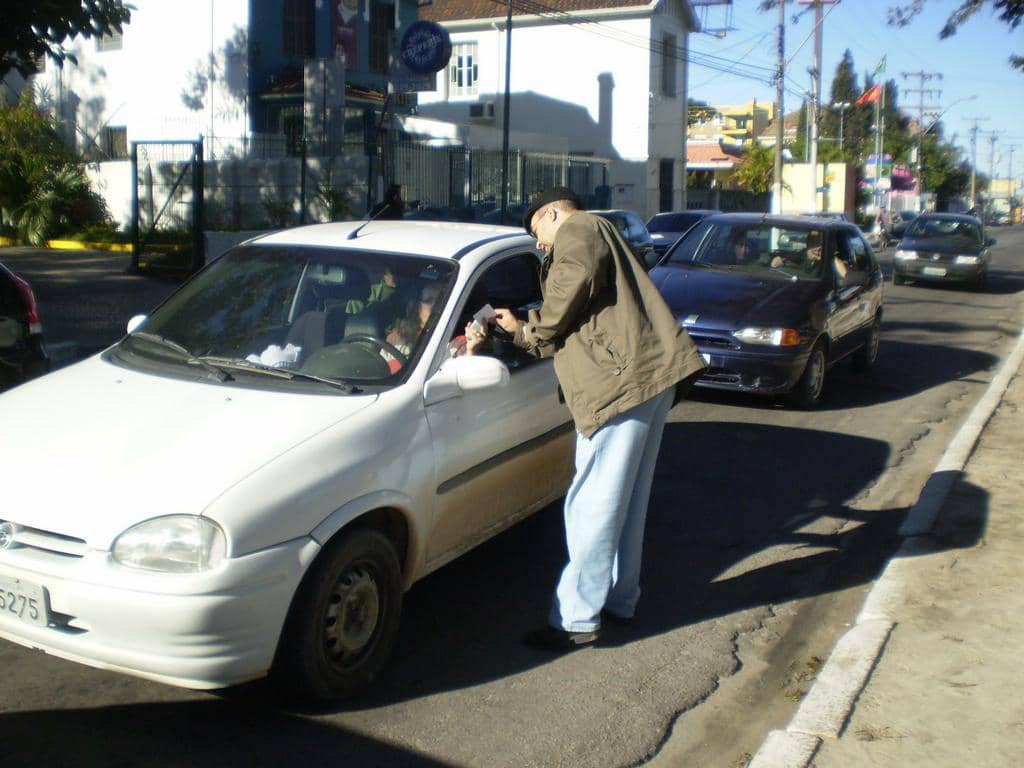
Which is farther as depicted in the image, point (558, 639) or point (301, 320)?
point (301, 320)

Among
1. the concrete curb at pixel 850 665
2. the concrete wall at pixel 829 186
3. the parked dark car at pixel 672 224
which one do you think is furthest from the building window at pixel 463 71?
the concrete curb at pixel 850 665

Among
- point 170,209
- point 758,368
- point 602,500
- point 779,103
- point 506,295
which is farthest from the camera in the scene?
point 779,103

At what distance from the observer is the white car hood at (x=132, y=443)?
368 centimetres

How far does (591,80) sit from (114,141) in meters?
17.8

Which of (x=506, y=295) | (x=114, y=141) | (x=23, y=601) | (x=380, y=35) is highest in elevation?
(x=380, y=35)

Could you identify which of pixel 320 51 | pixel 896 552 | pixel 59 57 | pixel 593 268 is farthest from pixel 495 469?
pixel 320 51

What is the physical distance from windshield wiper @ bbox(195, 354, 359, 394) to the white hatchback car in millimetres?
13

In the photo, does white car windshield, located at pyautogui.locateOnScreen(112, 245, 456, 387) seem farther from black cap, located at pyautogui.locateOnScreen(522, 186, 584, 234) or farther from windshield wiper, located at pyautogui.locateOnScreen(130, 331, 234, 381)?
black cap, located at pyautogui.locateOnScreen(522, 186, 584, 234)

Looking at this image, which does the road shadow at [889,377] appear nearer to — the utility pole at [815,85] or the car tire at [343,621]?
the car tire at [343,621]

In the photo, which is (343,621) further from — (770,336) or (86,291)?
(86,291)

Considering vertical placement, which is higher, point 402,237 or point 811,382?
point 402,237

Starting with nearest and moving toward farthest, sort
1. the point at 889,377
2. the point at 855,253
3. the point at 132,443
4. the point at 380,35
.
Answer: the point at 132,443
the point at 855,253
the point at 889,377
the point at 380,35

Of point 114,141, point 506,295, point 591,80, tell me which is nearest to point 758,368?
point 506,295

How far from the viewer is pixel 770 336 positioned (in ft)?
31.6
